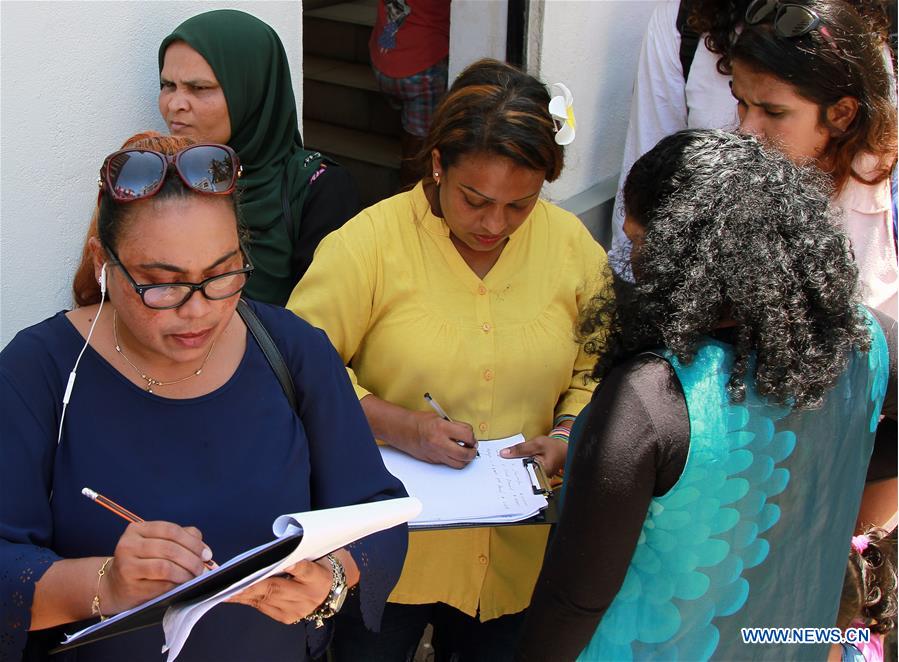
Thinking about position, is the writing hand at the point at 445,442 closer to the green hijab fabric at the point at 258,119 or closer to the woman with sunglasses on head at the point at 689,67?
the green hijab fabric at the point at 258,119

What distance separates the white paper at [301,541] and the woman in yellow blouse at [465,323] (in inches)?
29.3

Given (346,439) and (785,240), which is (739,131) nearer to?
(785,240)

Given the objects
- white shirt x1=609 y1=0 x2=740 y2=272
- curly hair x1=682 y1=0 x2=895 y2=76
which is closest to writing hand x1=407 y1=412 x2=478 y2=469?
white shirt x1=609 y1=0 x2=740 y2=272

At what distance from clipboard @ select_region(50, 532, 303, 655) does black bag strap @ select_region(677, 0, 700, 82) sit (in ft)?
9.56

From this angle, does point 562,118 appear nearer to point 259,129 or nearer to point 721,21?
point 259,129

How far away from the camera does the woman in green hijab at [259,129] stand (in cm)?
246

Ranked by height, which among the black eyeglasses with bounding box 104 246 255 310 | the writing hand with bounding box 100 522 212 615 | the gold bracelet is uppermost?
the black eyeglasses with bounding box 104 246 255 310

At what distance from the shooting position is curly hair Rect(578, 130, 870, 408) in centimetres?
158

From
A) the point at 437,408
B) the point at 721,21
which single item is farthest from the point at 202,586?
the point at 721,21

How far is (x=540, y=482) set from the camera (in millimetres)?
2119

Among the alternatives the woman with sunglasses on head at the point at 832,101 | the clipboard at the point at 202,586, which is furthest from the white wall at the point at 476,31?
the clipboard at the point at 202,586

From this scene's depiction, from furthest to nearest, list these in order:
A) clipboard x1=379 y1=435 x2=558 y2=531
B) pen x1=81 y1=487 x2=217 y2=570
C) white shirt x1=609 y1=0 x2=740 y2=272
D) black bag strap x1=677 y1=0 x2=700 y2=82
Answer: black bag strap x1=677 y1=0 x2=700 y2=82 < white shirt x1=609 y1=0 x2=740 y2=272 < clipboard x1=379 y1=435 x2=558 y2=531 < pen x1=81 y1=487 x2=217 y2=570

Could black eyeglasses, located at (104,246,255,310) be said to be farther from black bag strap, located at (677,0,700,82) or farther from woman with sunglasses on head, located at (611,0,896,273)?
black bag strap, located at (677,0,700,82)

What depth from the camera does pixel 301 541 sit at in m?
1.30
